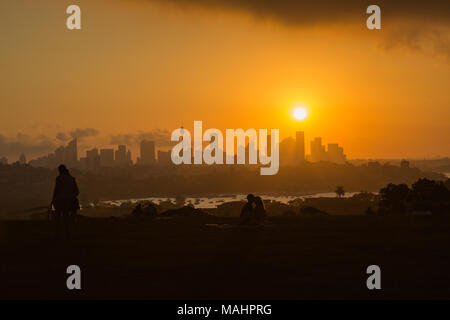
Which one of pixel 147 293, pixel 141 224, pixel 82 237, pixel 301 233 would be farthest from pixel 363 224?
pixel 147 293

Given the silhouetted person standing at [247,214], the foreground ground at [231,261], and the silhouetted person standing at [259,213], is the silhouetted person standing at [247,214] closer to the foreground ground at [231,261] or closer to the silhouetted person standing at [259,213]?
the silhouetted person standing at [259,213]

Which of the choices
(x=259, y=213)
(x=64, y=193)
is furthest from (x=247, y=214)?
(x=64, y=193)

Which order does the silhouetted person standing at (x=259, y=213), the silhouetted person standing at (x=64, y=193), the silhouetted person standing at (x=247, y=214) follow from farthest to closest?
the silhouetted person standing at (x=247, y=214)
the silhouetted person standing at (x=259, y=213)
the silhouetted person standing at (x=64, y=193)

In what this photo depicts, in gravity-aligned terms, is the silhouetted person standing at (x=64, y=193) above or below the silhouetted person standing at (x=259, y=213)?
above

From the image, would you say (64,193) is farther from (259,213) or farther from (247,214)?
(259,213)

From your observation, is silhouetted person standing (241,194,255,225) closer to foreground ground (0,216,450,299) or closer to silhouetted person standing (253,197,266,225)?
silhouetted person standing (253,197,266,225)

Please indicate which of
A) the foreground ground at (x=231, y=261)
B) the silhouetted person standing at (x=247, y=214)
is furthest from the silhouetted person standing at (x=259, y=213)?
the foreground ground at (x=231, y=261)

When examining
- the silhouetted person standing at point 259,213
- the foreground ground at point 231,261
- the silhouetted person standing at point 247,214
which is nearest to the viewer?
the foreground ground at point 231,261

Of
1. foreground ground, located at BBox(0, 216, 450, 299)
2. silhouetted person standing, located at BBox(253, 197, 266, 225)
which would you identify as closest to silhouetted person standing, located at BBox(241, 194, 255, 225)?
silhouetted person standing, located at BBox(253, 197, 266, 225)
